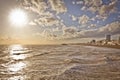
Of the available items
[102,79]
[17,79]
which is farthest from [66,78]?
[17,79]

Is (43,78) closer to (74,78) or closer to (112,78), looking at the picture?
(74,78)

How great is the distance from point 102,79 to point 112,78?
0.58 meters

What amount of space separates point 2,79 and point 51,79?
8.22 ft

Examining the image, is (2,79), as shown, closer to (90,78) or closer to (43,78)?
(43,78)

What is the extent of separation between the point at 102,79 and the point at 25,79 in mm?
3874

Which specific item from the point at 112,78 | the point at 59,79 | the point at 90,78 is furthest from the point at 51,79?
the point at 112,78

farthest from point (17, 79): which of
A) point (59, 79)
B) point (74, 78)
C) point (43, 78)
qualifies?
point (74, 78)

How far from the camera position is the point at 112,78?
30.4 feet

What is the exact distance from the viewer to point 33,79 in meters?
9.23

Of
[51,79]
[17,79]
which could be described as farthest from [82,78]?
[17,79]

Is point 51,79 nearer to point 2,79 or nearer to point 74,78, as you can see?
point 74,78

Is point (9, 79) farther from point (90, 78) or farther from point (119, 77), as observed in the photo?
point (119, 77)

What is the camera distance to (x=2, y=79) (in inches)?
367

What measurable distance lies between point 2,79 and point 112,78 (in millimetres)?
5606
